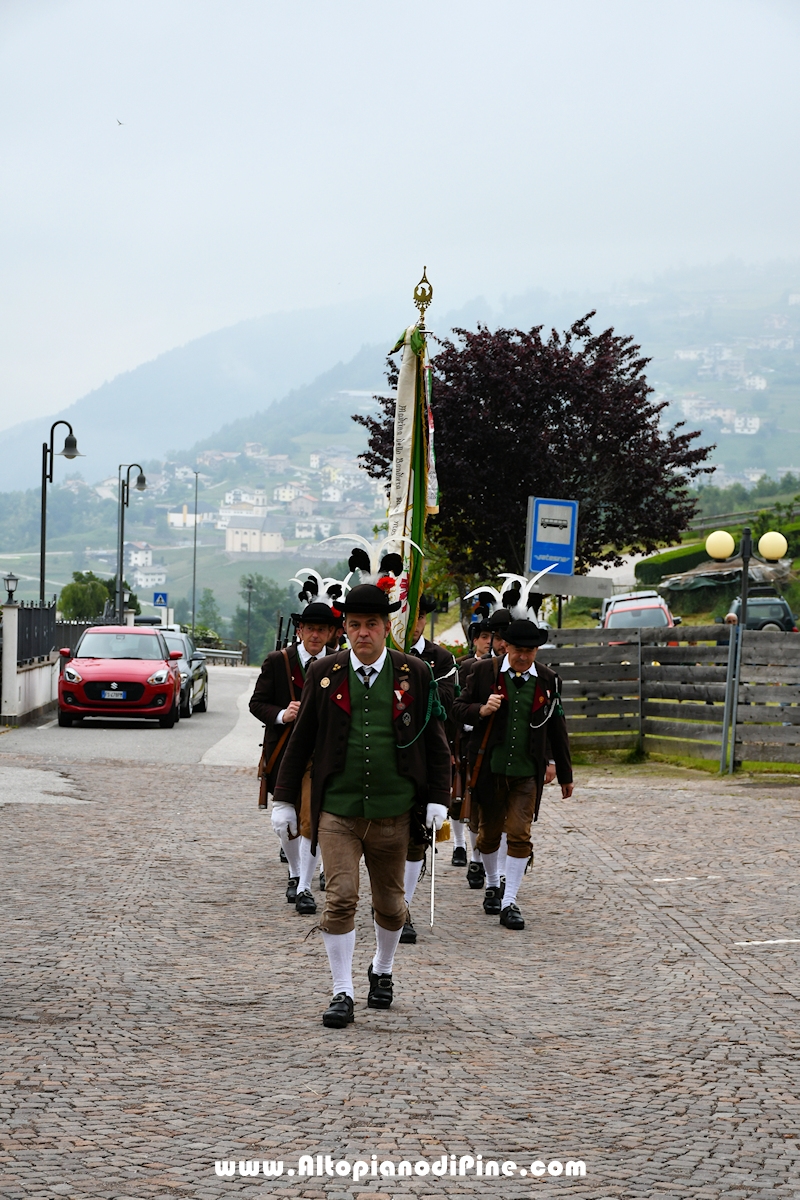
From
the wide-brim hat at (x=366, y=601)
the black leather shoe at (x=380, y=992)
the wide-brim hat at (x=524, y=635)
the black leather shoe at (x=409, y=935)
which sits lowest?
the black leather shoe at (x=409, y=935)

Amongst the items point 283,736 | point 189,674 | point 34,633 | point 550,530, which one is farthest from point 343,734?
point 189,674

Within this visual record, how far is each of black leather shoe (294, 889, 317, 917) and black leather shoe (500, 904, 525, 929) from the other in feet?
3.83

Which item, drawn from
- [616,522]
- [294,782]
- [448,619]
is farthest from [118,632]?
[448,619]

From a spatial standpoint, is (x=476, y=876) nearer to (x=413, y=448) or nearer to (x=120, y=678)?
(x=413, y=448)

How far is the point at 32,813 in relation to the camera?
1313 cm

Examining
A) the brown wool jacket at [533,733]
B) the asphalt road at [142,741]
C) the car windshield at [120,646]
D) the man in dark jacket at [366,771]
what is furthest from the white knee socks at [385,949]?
the car windshield at [120,646]

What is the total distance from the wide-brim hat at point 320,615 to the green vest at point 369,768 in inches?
105

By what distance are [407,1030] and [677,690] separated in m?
13.1

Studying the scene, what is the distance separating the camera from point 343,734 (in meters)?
6.67

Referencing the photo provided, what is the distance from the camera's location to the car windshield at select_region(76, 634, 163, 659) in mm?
23938

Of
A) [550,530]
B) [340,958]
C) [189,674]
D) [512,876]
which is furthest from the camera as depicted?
[189,674]

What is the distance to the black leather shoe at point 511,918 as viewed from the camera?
353 inches

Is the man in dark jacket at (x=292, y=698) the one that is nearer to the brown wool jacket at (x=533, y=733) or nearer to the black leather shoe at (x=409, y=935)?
the black leather shoe at (x=409, y=935)

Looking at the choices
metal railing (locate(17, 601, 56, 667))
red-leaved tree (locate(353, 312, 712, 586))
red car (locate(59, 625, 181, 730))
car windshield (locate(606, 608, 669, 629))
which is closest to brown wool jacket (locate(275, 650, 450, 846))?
red car (locate(59, 625, 181, 730))
